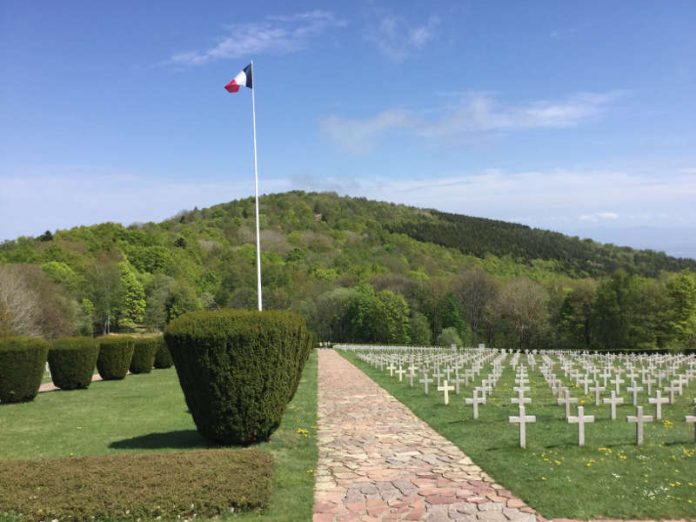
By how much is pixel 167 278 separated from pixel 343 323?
2642cm

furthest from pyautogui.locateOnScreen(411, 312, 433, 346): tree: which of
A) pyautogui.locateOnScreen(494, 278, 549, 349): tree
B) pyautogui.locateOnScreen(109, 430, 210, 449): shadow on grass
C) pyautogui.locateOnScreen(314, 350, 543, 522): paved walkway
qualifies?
pyautogui.locateOnScreen(109, 430, 210, 449): shadow on grass

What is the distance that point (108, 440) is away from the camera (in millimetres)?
10539

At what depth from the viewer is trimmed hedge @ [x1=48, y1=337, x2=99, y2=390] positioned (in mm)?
19531

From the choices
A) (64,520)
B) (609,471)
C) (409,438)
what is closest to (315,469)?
(409,438)

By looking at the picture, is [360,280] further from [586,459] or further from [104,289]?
[586,459]

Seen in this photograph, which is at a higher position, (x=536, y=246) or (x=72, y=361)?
(x=536, y=246)

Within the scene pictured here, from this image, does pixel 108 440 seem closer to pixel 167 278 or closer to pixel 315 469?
pixel 315 469

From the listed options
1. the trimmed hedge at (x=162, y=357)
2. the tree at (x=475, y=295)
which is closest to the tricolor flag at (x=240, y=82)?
the trimmed hedge at (x=162, y=357)

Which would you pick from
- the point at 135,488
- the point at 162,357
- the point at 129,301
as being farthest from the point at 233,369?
the point at 129,301

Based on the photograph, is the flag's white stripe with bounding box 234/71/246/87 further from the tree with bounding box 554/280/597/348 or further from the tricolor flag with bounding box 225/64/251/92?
the tree with bounding box 554/280/597/348

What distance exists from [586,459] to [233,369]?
5.56m

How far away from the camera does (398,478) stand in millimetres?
7602

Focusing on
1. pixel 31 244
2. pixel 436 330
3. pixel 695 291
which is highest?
pixel 31 244

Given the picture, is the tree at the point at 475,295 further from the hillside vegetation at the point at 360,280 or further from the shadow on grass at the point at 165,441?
the shadow on grass at the point at 165,441
